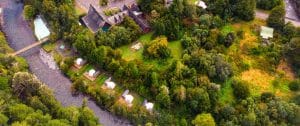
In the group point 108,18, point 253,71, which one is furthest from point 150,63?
point 253,71

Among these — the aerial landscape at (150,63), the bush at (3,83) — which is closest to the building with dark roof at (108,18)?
the aerial landscape at (150,63)

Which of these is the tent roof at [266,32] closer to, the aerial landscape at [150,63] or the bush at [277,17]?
the aerial landscape at [150,63]

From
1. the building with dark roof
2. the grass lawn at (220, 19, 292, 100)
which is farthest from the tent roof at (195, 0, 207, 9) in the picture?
the building with dark roof

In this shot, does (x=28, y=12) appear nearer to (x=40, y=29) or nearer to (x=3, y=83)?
(x=40, y=29)

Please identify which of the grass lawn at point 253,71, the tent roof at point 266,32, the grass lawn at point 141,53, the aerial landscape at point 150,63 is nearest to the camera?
the aerial landscape at point 150,63

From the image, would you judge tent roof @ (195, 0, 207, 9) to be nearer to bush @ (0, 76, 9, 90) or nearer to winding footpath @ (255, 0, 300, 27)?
winding footpath @ (255, 0, 300, 27)

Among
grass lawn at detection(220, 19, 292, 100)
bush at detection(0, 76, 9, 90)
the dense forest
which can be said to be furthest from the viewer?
grass lawn at detection(220, 19, 292, 100)

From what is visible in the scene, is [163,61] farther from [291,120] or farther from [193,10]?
[291,120]
